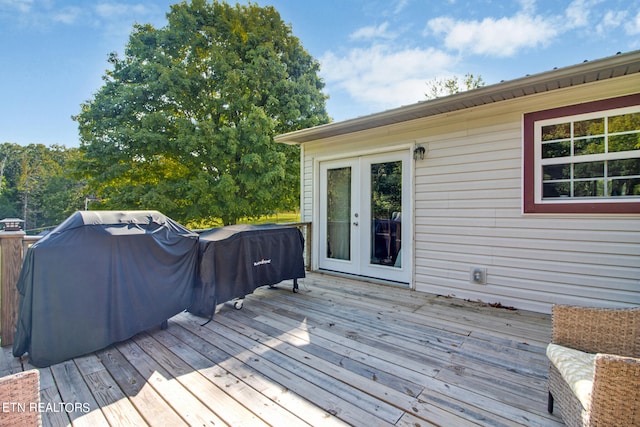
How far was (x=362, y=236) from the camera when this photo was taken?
487cm

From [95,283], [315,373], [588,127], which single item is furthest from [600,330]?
[95,283]

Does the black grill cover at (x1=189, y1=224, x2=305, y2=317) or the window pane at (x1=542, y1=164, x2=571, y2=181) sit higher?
the window pane at (x1=542, y1=164, x2=571, y2=181)

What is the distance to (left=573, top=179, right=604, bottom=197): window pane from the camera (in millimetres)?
3122

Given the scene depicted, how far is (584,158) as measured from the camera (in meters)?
3.15

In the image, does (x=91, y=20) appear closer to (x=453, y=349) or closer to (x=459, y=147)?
(x=459, y=147)

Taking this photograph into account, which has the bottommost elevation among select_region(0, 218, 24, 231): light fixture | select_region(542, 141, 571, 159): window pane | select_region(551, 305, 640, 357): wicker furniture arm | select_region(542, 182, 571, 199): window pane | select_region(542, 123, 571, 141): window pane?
select_region(551, 305, 640, 357): wicker furniture arm

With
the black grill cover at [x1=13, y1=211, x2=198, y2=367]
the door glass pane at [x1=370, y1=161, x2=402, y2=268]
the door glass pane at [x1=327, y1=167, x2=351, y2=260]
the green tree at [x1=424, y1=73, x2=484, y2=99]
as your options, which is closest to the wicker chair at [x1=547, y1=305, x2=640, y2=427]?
the door glass pane at [x1=370, y1=161, x2=402, y2=268]

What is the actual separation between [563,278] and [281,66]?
31.6 ft

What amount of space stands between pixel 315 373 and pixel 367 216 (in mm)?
3024

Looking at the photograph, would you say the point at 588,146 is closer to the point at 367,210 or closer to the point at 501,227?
the point at 501,227

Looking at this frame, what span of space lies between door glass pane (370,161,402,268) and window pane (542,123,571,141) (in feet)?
5.82

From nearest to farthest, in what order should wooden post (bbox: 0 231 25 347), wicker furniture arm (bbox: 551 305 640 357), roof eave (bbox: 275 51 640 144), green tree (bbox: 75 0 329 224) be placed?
wicker furniture arm (bbox: 551 305 640 357), wooden post (bbox: 0 231 25 347), roof eave (bbox: 275 51 640 144), green tree (bbox: 75 0 329 224)

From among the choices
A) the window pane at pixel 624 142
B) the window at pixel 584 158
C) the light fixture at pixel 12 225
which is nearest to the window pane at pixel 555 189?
the window at pixel 584 158

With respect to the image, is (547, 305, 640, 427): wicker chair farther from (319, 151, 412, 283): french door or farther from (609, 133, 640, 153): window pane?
(319, 151, 412, 283): french door
